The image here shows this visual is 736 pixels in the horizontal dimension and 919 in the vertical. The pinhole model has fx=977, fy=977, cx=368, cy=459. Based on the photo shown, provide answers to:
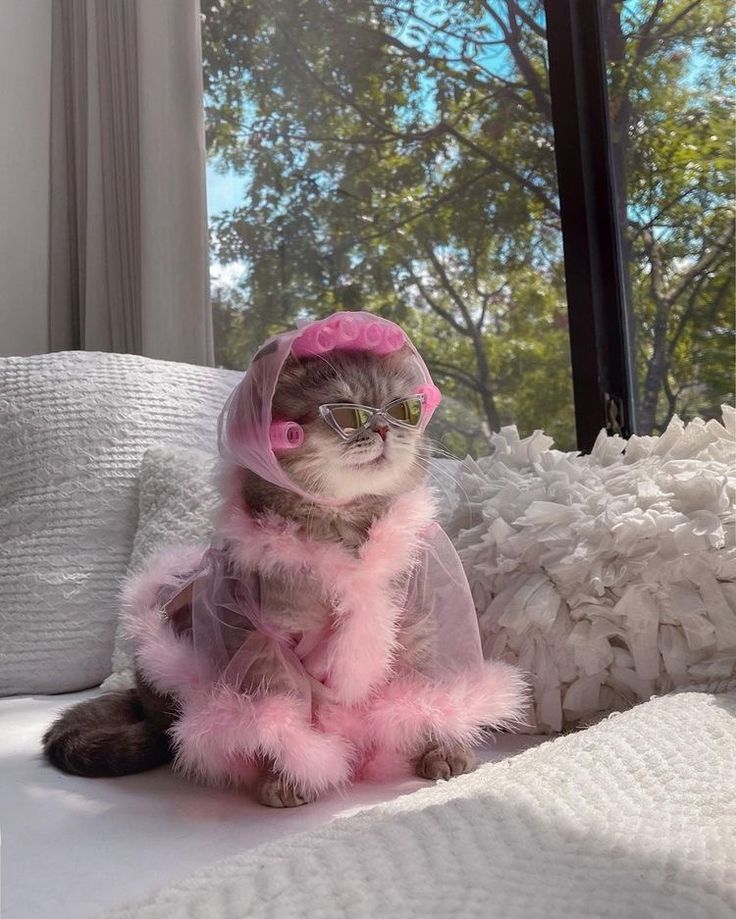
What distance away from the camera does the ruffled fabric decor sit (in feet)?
3.36

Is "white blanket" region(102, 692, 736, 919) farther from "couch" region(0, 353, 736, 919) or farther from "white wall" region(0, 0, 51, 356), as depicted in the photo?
"white wall" region(0, 0, 51, 356)

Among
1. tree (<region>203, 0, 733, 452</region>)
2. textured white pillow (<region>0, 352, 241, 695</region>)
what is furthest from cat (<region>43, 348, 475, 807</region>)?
tree (<region>203, 0, 733, 452</region>)

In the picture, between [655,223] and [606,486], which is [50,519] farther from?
[655,223]

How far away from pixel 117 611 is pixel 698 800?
0.89m

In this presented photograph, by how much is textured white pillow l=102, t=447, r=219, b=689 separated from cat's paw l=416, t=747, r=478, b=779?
0.47 metres

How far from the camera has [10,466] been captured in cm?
150

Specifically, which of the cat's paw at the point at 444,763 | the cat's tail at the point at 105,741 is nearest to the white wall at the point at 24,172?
the cat's tail at the point at 105,741

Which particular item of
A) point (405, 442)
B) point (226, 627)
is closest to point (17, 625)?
point (226, 627)

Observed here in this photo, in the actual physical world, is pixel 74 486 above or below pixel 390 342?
below

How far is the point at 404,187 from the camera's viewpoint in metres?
2.26

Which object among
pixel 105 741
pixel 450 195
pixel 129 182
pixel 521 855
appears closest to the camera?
pixel 521 855

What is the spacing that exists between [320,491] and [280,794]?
27cm

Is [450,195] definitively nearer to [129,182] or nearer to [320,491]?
[129,182]

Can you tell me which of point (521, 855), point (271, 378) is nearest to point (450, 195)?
point (271, 378)
